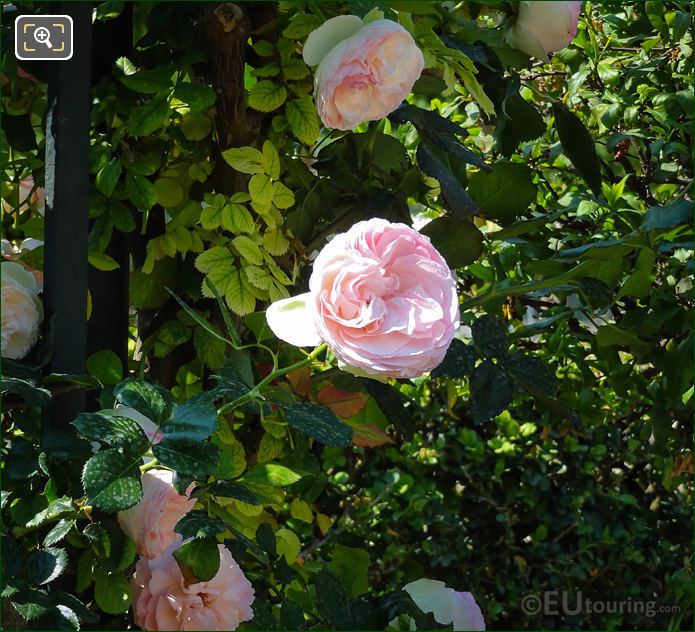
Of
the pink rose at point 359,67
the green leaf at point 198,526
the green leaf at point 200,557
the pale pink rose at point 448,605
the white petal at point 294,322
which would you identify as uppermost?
the pink rose at point 359,67

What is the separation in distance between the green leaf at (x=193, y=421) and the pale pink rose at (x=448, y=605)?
29 cm

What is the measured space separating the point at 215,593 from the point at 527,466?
1.79 meters

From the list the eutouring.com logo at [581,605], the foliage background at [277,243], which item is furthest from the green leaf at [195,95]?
the eutouring.com logo at [581,605]

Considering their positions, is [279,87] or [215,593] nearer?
[215,593]

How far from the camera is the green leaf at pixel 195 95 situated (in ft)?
2.74

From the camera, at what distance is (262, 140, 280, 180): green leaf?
2.92 feet

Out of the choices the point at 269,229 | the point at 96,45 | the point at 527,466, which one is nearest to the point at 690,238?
the point at 269,229

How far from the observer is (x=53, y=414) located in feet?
2.56

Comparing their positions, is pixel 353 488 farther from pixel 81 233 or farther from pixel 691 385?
pixel 81 233

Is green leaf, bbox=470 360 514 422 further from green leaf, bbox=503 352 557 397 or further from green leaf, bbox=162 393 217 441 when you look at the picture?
green leaf, bbox=162 393 217 441

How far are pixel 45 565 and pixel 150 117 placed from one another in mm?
405

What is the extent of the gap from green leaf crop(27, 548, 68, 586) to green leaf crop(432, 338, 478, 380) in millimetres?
355

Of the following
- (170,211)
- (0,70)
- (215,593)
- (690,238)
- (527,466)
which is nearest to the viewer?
(215,593)

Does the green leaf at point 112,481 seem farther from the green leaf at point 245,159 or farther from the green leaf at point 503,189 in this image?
the green leaf at point 503,189
